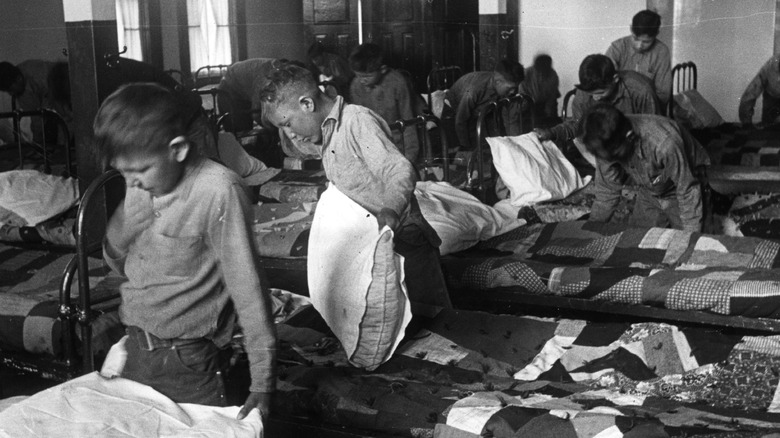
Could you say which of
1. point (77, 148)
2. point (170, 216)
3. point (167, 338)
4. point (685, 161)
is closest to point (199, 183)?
point (170, 216)

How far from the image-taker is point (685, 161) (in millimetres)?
4281

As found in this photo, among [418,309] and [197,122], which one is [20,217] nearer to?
[418,309]

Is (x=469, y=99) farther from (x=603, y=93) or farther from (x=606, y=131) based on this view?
(x=606, y=131)

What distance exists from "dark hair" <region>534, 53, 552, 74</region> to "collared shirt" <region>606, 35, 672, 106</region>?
1.05 feet

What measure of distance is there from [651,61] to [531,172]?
3.16 ft

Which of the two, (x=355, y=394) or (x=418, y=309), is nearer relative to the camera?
(x=355, y=394)

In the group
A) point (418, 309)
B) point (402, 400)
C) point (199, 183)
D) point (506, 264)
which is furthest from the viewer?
point (506, 264)

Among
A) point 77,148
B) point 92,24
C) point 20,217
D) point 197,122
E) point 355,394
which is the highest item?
point 92,24

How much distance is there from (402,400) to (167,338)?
34.3 inches

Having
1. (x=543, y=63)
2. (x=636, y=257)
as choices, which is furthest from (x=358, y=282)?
(x=543, y=63)

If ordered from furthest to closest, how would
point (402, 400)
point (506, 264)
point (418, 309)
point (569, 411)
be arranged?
point (506, 264) → point (418, 309) → point (402, 400) → point (569, 411)

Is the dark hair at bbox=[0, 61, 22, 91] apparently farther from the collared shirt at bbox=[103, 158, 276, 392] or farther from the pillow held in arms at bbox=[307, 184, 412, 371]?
the collared shirt at bbox=[103, 158, 276, 392]

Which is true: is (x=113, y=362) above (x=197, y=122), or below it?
below

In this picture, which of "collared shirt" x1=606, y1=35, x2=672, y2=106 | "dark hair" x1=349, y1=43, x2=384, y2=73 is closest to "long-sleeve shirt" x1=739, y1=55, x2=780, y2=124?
"collared shirt" x1=606, y1=35, x2=672, y2=106
